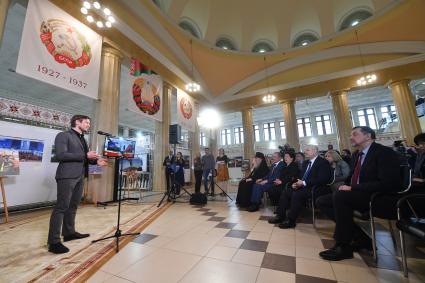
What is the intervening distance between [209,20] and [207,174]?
6.00 m

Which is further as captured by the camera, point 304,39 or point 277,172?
point 304,39

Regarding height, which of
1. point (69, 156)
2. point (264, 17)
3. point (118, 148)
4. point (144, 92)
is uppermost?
point (264, 17)

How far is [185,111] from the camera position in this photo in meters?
7.39

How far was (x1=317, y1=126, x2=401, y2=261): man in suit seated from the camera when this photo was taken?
62.6 inches

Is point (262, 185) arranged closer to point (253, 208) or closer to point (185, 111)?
point (253, 208)

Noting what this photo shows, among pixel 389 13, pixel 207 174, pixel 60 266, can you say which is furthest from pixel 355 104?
pixel 60 266

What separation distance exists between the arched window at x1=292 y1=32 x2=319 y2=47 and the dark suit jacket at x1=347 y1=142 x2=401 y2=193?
25.8ft

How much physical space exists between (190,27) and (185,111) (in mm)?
3308

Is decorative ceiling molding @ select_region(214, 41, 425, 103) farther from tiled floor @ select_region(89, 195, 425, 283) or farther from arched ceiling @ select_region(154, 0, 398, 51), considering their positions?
tiled floor @ select_region(89, 195, 425, 283)

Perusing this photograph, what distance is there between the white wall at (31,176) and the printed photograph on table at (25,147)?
0.06m

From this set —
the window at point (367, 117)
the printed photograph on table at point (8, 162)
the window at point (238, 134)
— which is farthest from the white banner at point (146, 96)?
the window at point (367, 117)

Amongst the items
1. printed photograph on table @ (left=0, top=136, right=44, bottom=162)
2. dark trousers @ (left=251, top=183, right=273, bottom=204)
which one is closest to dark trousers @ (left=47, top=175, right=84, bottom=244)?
printed photograph on table @ (left=0, top=136, right=44, bottom=162)

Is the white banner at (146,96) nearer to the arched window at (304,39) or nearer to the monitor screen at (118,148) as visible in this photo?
the monitor screen at (118,148)

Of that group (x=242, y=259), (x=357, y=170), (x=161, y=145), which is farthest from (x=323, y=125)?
(x=242, y=259)
